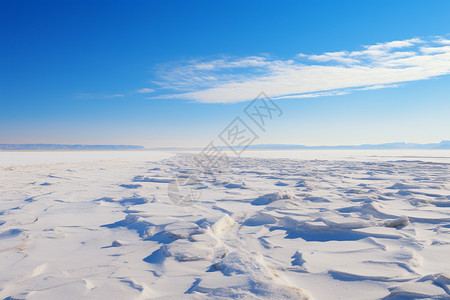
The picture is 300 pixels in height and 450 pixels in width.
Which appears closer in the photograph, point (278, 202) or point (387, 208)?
point (387, 208)

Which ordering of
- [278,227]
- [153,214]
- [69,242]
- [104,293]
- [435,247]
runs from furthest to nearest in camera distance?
[153,214], [278,227], [69,242], [435,247], [104,293]

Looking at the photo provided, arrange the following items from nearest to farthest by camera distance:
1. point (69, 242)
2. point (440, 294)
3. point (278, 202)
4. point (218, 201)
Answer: point (440, 294), point (69, 242), point (278, 202), point (218, 201)

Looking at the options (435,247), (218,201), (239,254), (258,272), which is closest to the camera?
(258,272)

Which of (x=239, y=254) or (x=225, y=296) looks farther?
(x=239, y=254)

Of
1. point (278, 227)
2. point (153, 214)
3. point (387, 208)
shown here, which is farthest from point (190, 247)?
point (387, 208)

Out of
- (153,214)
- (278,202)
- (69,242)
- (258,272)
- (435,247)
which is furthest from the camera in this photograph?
(278,202)

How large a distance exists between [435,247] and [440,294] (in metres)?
0.91

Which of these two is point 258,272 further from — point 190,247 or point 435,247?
point 435,247

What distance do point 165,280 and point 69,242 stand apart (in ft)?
3.86

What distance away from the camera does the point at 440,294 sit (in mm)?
1325

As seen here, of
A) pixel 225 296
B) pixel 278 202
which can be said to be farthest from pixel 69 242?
pixel 278 202

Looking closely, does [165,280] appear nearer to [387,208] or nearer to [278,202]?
[278,202]

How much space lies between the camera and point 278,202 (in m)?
3.68

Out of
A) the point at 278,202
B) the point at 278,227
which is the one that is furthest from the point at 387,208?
the point at 278,227
